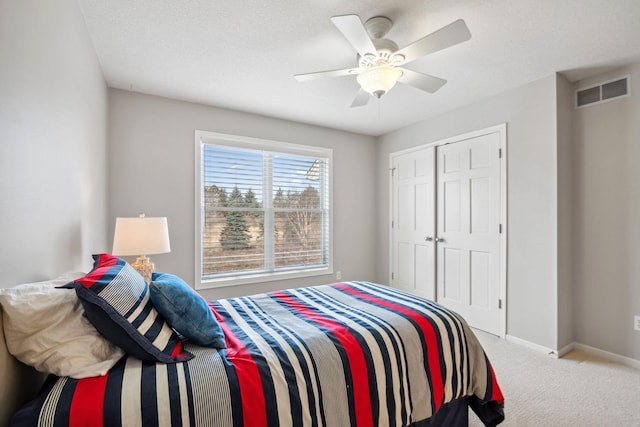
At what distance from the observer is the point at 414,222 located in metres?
4.06

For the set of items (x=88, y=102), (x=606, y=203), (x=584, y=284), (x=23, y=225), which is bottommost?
(x=584, y=284)

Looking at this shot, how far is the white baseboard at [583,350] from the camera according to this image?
249 cm

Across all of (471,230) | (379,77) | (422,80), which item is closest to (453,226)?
(471,230)

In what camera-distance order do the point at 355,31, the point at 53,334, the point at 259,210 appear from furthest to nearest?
the point at 259,210, the point at 355,31, the point at 53,334

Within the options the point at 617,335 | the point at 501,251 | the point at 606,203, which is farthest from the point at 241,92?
the point at 617,335

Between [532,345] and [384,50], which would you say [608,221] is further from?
[384,50]

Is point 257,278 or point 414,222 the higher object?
point 414,222

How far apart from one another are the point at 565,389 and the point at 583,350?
881mm

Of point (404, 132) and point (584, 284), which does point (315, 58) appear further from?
point (584, 284)

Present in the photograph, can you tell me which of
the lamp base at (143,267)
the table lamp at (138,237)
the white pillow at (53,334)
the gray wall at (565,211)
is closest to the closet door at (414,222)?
the gray wall at (565,211)

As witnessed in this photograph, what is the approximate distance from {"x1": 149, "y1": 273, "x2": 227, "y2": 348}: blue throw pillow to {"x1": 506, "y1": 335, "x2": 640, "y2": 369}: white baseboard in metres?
2.96

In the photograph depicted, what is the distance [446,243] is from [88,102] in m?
3.76

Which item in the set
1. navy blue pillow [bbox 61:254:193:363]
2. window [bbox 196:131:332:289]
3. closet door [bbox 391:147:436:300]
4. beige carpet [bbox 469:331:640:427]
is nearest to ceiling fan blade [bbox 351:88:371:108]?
window [bbox 196:131:332:289]

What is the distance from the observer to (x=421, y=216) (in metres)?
3.96
